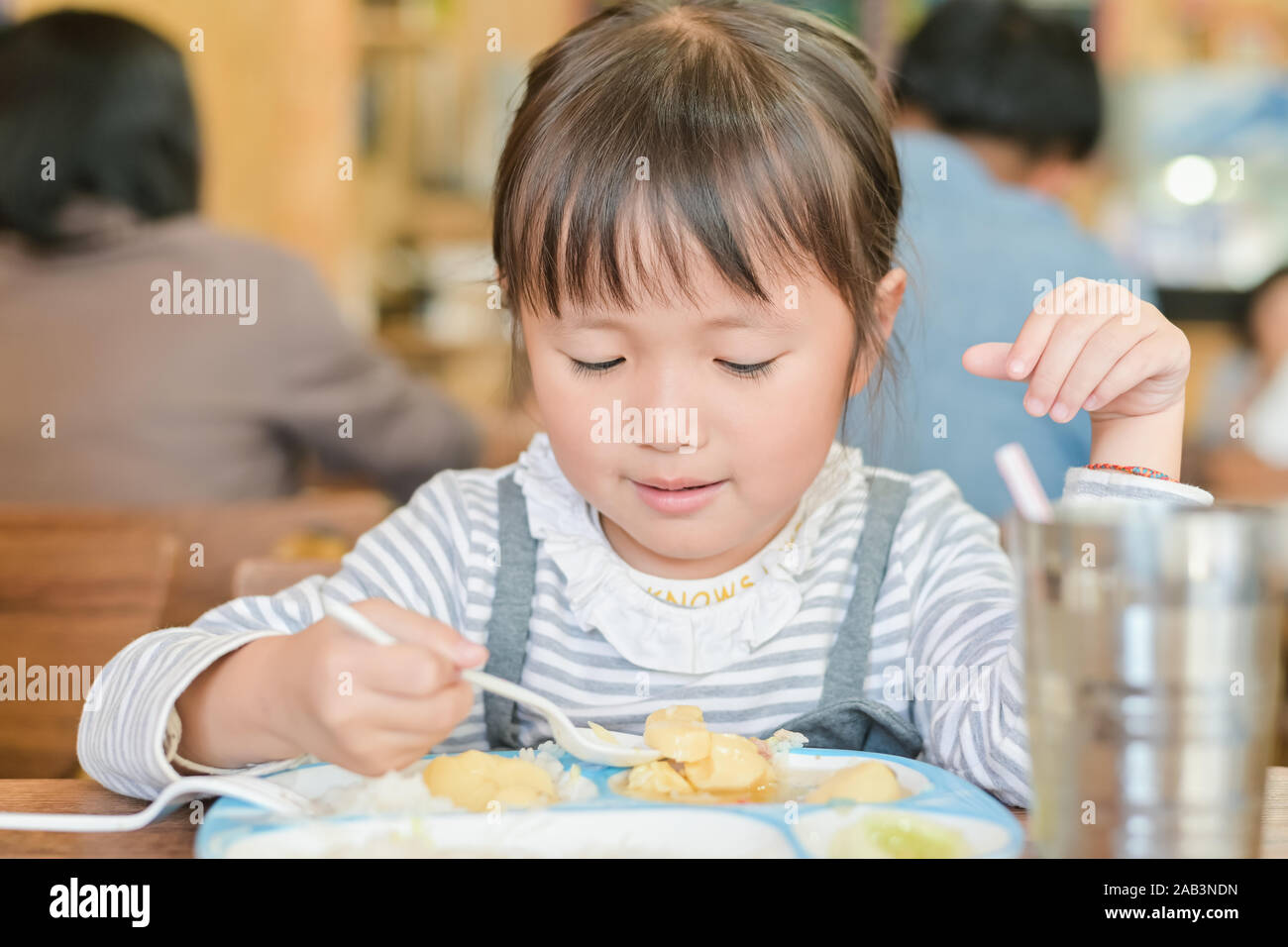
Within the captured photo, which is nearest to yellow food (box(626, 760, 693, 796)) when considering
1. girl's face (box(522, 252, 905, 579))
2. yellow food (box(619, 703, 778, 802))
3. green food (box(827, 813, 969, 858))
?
yellow food (box(619, 703, 778, 802))

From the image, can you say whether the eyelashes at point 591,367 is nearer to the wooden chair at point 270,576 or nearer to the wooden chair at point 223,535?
the wooden chair at point 270,576

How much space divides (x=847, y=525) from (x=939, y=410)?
0.63 m

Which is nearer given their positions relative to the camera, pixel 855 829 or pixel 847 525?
pixel 855 829

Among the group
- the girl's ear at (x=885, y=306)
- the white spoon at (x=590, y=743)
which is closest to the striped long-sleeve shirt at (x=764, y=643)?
the girl's ear at (x=885, y=306)

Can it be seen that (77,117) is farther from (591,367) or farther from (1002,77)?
(591,367)

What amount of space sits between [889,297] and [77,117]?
1560mm

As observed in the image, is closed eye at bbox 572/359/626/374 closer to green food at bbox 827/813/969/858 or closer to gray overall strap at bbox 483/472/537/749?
gray overall strap at bbox 483/472/537/749

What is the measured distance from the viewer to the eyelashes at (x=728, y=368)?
86 centimetres

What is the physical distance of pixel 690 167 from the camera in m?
0.86

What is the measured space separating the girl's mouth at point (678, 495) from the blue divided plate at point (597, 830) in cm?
26
